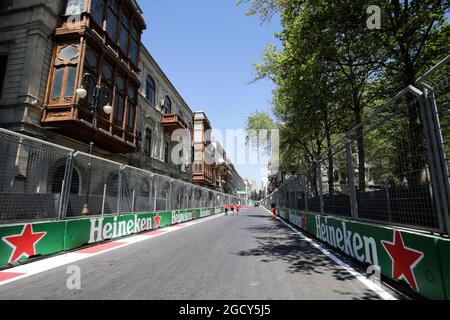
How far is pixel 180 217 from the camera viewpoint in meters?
18.1

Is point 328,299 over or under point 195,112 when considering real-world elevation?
under

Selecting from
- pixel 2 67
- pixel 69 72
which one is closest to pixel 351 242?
pixel 69 72

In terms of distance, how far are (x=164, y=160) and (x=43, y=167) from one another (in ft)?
74.0

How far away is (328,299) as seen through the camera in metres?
3.53

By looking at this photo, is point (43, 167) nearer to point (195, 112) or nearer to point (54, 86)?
point (54, 86)

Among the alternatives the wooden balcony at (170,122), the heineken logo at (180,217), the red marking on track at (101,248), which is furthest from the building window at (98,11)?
the red marking on track at (101,248)

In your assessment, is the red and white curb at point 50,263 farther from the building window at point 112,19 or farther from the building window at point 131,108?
the building window at point 112,19

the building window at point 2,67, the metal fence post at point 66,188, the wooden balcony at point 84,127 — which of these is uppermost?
the building window at point 2,67

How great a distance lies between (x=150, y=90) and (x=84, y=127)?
13.4 metres

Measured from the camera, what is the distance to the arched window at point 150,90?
25.2 m

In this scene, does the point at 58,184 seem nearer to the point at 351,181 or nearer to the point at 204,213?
the point at 351,181

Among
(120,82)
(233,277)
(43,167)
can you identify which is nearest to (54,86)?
(120,82)

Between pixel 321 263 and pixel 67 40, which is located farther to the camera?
pixel 67 40

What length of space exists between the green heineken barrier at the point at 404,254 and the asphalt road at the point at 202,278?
547 millimetres
